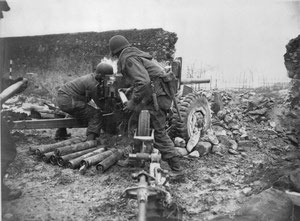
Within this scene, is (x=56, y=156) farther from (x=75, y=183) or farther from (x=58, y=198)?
(x=58, y=198)

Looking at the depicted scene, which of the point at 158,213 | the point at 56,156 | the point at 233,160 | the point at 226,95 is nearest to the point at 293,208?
the point at 158,213

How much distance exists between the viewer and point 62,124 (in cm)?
565

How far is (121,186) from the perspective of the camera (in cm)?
410

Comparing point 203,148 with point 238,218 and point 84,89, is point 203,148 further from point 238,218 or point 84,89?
point 84,89

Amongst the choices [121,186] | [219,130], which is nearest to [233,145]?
[219,130]

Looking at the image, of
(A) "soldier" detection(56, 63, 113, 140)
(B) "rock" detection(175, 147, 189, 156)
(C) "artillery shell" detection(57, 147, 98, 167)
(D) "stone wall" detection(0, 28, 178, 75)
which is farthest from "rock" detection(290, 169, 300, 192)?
(D) "stone wall" detection(0, 28, 178, 75)

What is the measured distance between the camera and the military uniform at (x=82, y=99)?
5773 mm

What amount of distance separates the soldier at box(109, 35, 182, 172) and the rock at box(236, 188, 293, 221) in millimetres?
1338

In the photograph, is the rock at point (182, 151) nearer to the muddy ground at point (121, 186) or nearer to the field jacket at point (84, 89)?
the muddy ground at point (121, 186)

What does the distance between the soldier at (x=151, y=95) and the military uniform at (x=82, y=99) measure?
147cm

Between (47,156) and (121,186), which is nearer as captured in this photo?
(121,186)

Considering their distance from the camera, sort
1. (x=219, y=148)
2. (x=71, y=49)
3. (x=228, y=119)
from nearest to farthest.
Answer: (x=219, y=148) < (x=228, y=119) < (x=71, y=49)

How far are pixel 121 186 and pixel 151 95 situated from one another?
4.09ft

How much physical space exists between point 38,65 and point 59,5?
19.8ft
